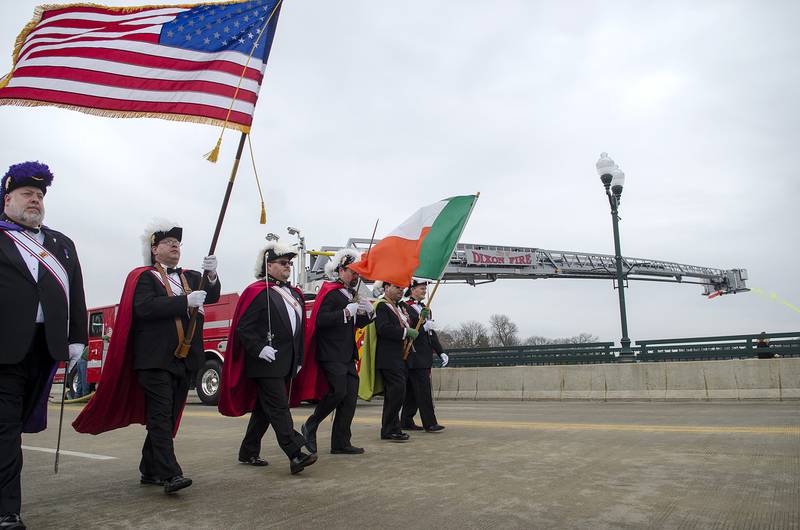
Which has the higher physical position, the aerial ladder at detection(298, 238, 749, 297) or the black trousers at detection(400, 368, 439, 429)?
the aerial ladder at detection(298, 238, 749, 297)

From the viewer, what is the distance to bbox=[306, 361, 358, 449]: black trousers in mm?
5441

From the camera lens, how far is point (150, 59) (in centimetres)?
525

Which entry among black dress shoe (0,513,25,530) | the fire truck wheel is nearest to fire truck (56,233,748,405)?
the fire truck wheel

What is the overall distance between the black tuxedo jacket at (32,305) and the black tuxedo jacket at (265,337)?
1.33 m

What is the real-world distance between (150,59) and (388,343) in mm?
3666

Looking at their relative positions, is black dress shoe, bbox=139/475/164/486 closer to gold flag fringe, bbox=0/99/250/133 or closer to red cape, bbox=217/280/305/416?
red cape, bbox=217/280/305/416

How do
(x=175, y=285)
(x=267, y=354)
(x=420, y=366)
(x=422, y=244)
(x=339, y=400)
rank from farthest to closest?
(x=420, y=366)
(x=422, y=244)
(x=339, y=400)
(x=267, y=354)
(x=175, y=285)

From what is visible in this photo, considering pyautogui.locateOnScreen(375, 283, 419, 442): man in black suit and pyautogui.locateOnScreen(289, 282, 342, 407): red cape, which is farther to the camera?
pyautogui.locateOnScreen(375, 283, 419, 442): man in black suit

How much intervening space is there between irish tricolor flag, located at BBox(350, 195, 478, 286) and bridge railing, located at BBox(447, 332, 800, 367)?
7957 millimetres

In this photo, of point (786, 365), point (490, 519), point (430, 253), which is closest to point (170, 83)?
point (430, 253)

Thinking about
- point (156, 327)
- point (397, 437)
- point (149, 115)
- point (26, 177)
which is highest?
point (149, 115)

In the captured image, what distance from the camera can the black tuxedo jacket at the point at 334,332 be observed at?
549 centimetres

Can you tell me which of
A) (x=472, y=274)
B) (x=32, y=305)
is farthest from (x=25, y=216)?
(x=472, y=274)

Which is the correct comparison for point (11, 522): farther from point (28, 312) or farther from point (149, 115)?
point (149, 115)
